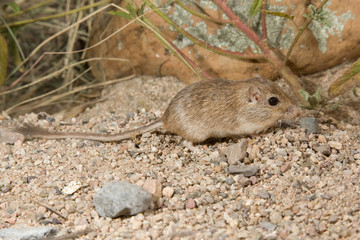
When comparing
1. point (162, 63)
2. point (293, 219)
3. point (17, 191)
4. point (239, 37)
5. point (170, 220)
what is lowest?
point (17, 191)

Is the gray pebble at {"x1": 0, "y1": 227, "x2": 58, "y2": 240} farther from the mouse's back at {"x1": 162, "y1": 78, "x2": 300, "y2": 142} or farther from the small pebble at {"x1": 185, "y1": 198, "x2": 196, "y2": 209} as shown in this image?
the mouse's back at {"x1": 162, "y1": 78, "x2": 300, "y2": 142}

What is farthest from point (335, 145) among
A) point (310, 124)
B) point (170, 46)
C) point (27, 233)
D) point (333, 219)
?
point (27, 233)

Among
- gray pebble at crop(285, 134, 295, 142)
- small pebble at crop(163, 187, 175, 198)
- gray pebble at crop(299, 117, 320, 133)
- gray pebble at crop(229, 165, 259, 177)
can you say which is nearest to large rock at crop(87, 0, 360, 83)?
gray pebble at crop(299, 117, 320, 133)

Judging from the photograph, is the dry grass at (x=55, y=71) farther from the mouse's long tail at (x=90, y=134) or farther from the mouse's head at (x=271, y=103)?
the mouse's head at (x=271, y=103)

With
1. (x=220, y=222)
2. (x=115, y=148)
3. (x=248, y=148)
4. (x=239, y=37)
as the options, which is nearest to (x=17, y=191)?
(x=115, y=148)

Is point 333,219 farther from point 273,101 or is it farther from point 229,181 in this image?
point 273,101

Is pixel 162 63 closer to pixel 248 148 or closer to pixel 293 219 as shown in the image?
pixel 248 148
